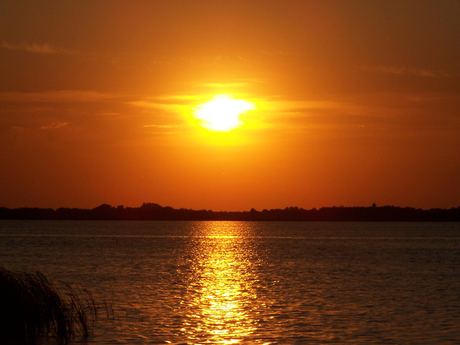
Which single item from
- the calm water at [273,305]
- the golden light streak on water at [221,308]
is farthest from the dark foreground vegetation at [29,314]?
the golden light streak on water at [221,308]

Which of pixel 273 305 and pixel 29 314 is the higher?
pixel 29 314

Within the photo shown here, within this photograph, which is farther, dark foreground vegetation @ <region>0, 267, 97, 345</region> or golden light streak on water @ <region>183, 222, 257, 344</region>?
golden light streak on water @ <region>183, 222, 257, 344</region>

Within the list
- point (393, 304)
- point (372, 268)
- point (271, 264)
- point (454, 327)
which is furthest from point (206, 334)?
point (271, 264)

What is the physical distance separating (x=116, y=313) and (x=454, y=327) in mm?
17993

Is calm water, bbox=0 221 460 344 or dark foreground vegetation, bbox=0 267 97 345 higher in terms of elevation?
dark foreground vegetation, bbox=0 267 97 345

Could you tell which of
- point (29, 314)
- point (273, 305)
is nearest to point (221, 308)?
point (273, 305)

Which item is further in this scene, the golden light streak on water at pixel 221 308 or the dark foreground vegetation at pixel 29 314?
the golden light streak on water at pixel 221 308

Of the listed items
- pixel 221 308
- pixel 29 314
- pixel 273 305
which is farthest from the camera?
pixel 273 305

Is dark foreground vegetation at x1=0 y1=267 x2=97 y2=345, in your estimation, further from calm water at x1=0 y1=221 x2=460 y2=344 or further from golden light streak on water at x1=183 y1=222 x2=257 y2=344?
golden light streak on water at x1=183 y1=222 x2=257 y2=344

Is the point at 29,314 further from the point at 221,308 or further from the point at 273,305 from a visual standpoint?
the point at 273,305

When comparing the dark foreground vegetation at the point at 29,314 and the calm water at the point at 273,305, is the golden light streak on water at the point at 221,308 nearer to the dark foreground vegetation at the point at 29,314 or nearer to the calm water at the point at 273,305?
the calm water at the point at 273,305

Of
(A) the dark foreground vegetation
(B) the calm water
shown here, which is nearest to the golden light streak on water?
(B) the calm water

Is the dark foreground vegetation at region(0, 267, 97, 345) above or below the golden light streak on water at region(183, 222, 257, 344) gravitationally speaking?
above

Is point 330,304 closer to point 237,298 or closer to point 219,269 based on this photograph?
point 237,298
